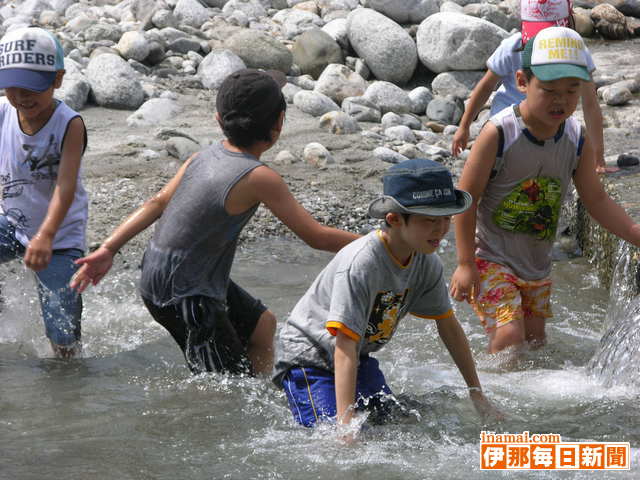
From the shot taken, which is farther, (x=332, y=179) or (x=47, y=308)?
(x=332, y=179)

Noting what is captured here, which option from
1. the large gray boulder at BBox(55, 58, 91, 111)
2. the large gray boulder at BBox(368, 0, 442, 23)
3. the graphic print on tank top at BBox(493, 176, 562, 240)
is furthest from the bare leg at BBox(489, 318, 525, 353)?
the large gray boulder at BBox(368, 0, 442, 23)

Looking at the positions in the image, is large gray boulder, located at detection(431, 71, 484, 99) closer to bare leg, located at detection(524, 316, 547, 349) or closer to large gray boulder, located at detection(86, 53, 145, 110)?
large gray boulder, located at detection(86, 53, 145, 110)

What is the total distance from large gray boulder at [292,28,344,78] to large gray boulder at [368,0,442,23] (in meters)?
1.49

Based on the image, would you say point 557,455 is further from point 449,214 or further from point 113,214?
point 113,214

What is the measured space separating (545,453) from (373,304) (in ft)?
2.93

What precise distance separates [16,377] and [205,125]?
5054 mm

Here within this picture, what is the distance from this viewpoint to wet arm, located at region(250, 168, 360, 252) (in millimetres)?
3873

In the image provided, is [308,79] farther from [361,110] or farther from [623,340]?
[623,340]

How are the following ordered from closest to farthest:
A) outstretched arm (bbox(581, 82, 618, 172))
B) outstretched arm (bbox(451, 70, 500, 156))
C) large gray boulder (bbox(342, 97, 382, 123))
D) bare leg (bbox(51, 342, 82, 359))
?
bare leg (bbox(51, 342, 82, 359)) → outstretched arm (bbox(451, 70, 500, 156)) → outstretched arm (bbox(581, 82, 618, 172)) → large gray boulder (bbox(342, 97, 382, 123))

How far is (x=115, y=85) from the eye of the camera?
988 cm

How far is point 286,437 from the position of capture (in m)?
3.80

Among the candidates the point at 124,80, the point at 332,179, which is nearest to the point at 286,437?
the point at 332,179

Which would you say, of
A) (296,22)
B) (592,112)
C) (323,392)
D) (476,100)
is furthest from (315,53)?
(323,392)

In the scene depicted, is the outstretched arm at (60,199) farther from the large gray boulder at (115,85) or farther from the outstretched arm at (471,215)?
the large gray boulder at (115,85)
